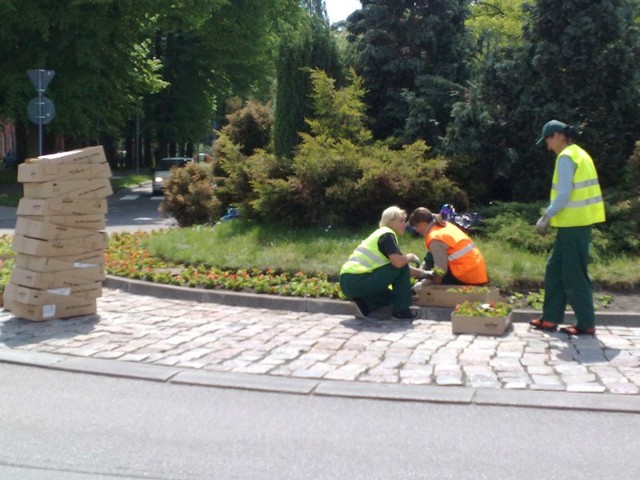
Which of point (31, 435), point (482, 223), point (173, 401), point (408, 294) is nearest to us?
point (31, 435)

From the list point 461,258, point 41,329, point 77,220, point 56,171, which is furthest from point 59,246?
point 461,258

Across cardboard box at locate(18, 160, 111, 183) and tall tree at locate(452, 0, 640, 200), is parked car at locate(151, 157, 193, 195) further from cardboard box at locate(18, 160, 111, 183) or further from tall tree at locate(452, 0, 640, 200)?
cardboard box at locate(18, 160, 111, 183)

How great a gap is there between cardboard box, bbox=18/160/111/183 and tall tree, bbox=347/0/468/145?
8.28 m

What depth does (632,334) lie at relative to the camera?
9336 mm

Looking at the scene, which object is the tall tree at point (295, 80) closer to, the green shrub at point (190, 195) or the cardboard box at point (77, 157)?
the green shrub at point (190, 195)

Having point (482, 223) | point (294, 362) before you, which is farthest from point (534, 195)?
point (294, 362)

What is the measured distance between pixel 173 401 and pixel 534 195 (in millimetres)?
9294

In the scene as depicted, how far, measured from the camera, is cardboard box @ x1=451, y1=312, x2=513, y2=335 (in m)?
9.33

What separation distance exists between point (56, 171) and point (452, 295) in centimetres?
440

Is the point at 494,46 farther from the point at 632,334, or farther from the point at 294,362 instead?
the point at 294,362

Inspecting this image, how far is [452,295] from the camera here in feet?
33.6

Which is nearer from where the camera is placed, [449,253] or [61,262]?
[61,262]

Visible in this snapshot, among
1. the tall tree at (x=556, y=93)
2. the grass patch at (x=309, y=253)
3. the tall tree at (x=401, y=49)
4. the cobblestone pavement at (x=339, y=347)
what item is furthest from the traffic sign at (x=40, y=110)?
the cobblestone pavement at (x=339, y=347)

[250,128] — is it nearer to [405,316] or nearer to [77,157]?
[77,157]
